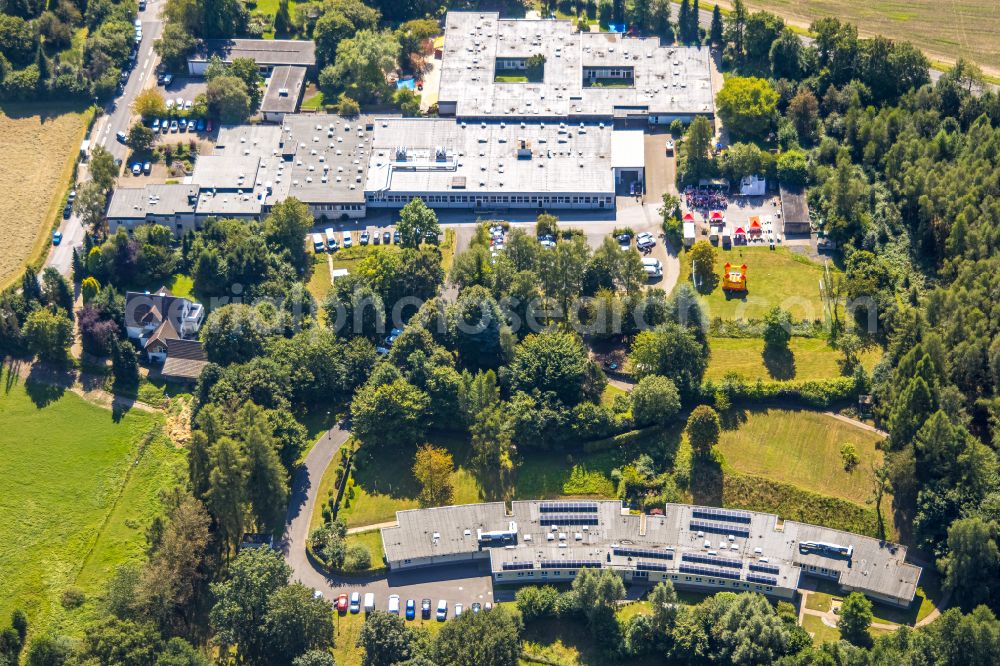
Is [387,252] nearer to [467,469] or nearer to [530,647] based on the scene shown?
[467,469]

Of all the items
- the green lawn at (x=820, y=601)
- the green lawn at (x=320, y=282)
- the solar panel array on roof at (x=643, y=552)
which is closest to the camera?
the green lawn at (x=820, y=601)

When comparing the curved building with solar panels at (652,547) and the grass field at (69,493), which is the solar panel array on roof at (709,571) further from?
the grass field at (69,493)

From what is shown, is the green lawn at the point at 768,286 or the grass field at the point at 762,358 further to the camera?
the green lawn at the point at 768,286

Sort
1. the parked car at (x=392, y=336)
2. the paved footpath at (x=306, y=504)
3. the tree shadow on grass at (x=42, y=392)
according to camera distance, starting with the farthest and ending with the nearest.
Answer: the tree shadow on grass at (x=42, y=392)
the parked car at (x=392, y=336)
the paved footpath at (x=306, y=504)

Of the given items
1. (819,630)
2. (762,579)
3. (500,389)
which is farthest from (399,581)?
(819,630)

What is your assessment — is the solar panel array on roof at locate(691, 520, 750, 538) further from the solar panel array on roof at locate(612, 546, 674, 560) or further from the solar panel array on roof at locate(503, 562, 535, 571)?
the solar panel array on roof at locate(503, 562, 535, 571)

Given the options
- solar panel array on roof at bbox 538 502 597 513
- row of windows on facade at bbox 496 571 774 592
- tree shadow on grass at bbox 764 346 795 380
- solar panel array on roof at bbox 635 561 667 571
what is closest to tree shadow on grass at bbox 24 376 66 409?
row of windows on facade at bbox 496 571 774 592

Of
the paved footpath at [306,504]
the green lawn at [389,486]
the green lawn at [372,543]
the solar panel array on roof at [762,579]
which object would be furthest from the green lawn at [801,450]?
the paved footpath at [306,504]
